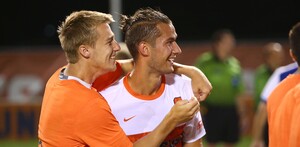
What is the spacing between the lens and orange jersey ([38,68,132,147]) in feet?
13.6

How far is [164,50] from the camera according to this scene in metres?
4.68

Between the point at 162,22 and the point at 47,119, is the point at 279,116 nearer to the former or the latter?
the point at 162,22

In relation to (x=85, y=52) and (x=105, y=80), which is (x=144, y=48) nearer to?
(x=105, y=80)

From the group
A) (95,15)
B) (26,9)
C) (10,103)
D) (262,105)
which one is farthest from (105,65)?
(26,9)

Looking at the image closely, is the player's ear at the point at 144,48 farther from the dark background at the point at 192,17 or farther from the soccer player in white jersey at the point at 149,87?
the dark background at the point at 192,17

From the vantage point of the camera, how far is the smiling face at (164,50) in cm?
468

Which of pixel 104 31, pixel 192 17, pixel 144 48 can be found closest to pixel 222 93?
pixel 144 48

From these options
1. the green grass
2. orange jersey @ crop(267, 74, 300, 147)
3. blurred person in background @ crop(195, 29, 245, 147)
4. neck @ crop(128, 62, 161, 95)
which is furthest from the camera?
the green grass

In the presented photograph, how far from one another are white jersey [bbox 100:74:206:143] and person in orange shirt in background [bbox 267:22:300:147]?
560mm

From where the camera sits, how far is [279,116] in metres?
4.43

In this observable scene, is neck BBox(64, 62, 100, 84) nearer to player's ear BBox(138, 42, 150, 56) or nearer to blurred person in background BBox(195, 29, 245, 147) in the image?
player's ear BBox(138, 42, 150, 56)

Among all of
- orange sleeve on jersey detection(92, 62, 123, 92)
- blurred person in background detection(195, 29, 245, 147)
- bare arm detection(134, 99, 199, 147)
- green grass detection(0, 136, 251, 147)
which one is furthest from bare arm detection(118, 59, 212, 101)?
green grass detection(0, 136, 251, 147)

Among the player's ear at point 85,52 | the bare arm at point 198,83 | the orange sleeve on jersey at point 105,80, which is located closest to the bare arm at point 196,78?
the bare arm at point 198,83

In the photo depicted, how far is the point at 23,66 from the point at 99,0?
1182 centimetres
